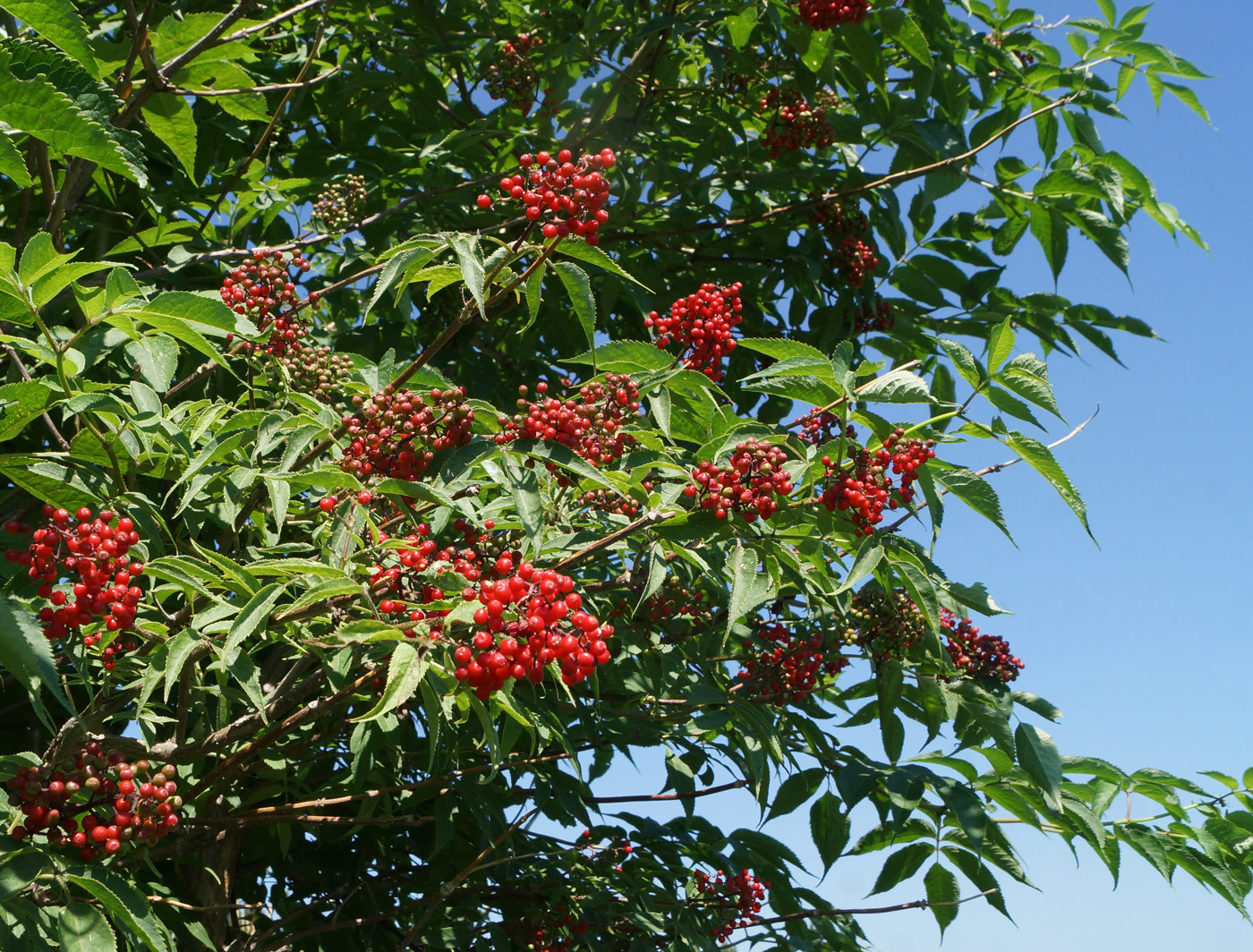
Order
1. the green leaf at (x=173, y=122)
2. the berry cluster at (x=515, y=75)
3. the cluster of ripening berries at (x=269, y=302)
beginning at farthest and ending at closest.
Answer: the berry cluster at (x=515, y=75) < the green leaf at (x=173, y=122) < the cluster of ripening berries at (x=269, y=302)

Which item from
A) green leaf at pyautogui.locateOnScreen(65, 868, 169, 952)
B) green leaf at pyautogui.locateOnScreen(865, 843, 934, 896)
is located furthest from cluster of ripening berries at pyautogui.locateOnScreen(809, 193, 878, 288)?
green leaf at pyautogui.locateOnScreen(65, 868, 169, 952)

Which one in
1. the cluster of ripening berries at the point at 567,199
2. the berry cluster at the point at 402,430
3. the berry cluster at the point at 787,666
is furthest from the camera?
the berry cluster at the point at 787,666

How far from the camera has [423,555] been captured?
2303 millimetres

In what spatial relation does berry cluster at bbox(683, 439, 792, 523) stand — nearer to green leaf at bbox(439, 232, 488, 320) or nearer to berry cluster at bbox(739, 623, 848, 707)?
green leaf at bbox(439, 232, 488, 320)

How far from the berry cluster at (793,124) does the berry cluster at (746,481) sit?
9.53 feet

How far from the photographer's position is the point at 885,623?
348 centimetres

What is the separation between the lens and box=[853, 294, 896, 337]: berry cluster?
4812 mm

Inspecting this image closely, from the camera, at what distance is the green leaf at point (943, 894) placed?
3768 mm

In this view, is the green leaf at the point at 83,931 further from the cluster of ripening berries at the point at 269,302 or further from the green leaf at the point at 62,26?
the green leaf at the point at 62,26

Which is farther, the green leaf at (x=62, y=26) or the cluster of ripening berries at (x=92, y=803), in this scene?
the cluster of ripening berries at (x=92, y=803)

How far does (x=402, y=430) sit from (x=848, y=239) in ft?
9.59

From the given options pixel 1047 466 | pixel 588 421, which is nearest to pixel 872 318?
pixel 1047 466

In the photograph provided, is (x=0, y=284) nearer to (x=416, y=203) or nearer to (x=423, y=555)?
(x=423, y=555)

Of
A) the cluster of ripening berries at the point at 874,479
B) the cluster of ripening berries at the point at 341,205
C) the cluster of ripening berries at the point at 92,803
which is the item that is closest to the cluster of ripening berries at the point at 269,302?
the cluster of ripening berries at the point at 341,205
